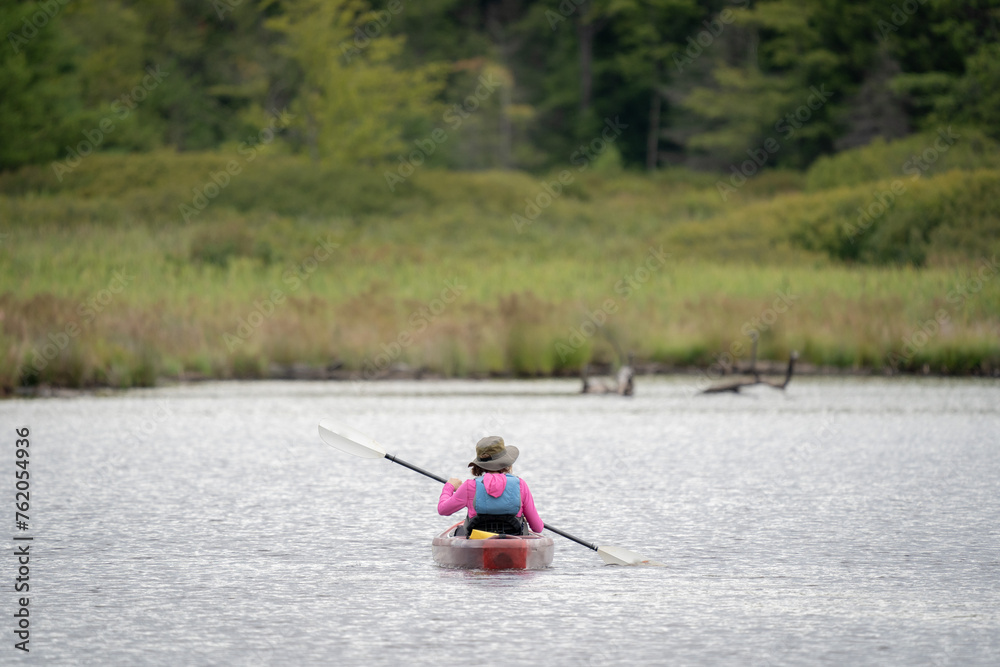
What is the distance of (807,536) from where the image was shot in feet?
34.6

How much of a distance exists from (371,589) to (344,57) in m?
42.9

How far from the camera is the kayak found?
9.16m

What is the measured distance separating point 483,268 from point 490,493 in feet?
86.3

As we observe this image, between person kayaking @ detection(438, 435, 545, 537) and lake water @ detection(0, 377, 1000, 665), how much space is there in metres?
0.33

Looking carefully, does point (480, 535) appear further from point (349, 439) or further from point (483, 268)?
point (483, 268)

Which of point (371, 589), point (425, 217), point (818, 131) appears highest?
point (818, 131)

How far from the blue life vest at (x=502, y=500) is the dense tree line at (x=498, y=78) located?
3572 centimetres

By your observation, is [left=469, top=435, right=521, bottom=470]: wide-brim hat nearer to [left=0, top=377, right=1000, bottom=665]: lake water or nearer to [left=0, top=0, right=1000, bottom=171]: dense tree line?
[left=0, top=377, right=1000, bottom=665]: lake water

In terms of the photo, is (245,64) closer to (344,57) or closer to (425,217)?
(344,57)

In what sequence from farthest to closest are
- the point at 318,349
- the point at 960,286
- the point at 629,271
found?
the point at 629,271, the point at 960,286, the point at 318,349

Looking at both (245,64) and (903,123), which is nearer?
(903,123)

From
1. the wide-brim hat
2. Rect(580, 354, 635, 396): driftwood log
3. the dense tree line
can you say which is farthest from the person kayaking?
the dense tree line

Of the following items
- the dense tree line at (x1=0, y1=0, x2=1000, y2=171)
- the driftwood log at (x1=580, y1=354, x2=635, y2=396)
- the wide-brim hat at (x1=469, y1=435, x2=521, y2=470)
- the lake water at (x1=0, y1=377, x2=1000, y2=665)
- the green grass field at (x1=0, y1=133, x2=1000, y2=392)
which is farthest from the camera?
the dense tree line at (x1=0, y1=0, x2=1000, y2=171)

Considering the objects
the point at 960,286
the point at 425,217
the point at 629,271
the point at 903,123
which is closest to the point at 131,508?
the point at 960,286
